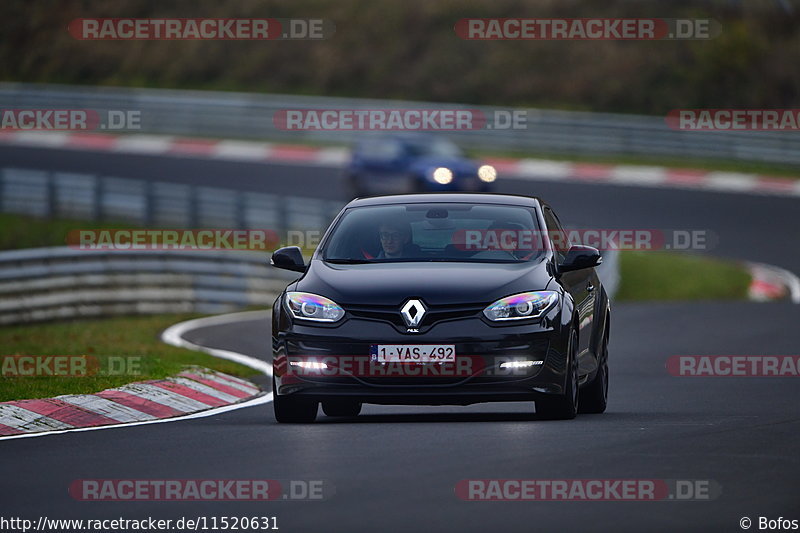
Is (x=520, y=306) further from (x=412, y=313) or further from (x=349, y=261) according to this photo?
(x=349, y=261)

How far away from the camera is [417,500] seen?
812cm

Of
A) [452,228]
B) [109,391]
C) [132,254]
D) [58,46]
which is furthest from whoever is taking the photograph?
[58,46]

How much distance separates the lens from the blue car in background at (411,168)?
37844 millimetres

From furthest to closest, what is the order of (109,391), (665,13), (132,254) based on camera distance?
(665,13) < (132,254) < (109,391)

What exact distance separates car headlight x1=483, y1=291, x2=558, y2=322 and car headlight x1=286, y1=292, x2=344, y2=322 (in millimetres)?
948

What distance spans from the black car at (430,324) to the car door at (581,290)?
46 millimetres

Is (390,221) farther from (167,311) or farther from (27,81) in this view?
(27,81)

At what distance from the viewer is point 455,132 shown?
48250 mm

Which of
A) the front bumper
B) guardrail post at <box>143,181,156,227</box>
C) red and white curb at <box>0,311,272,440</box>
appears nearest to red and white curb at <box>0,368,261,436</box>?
red and white curb at <box>0,311,272,440</box>

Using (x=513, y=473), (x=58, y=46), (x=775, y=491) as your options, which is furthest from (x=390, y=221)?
(x=58, y=46)

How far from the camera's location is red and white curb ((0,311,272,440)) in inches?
460

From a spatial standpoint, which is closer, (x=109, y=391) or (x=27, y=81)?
(x=109, y=391)

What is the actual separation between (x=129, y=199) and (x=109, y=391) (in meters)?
20.8

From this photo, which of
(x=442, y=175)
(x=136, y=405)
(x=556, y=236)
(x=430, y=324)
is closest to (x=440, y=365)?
(x=430, y=324)
